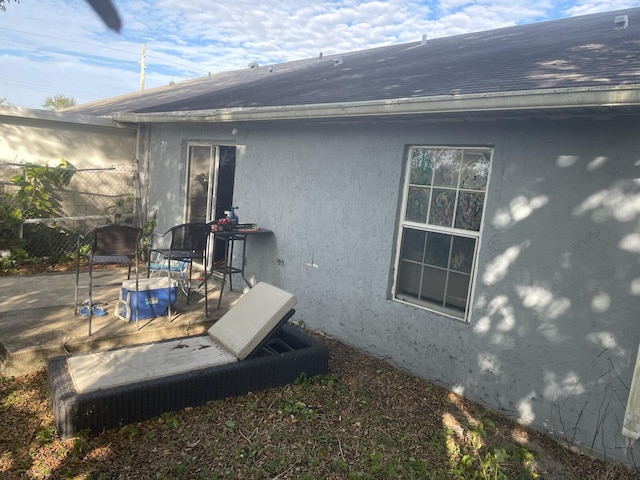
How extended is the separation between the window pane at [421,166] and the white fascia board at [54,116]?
644cm

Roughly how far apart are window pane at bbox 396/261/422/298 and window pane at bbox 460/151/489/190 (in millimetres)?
972

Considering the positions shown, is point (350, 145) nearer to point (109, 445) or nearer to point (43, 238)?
point (109, 445)

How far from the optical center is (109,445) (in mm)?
2988

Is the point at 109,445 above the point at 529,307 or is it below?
below

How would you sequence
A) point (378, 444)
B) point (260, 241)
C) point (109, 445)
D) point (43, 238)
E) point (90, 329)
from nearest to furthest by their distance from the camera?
point (109, 445)
point (378, 444)
point (90, 329)
point (260, 241)
point (43, 238)

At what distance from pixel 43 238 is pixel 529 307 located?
24.8 feet

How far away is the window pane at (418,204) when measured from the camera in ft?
14.5

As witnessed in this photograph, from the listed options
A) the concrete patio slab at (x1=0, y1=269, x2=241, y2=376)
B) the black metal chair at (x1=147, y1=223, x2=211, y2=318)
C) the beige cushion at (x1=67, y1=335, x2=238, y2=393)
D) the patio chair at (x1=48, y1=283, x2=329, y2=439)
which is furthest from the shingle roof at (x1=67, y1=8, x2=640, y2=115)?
the beige cushion at (x1=67, y1=335, x2=238, y2=393)

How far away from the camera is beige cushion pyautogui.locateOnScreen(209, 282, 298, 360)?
3932 millimetres

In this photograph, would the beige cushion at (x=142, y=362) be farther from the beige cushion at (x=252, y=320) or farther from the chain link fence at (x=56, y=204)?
the chain link fence at (x=56, y=204)

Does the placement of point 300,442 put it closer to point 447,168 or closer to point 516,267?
point 516,267

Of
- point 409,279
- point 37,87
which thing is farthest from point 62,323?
point 37,87

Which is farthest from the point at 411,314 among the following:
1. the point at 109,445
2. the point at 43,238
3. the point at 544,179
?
the point at 43,238

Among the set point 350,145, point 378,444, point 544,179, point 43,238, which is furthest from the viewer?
point 43,238
